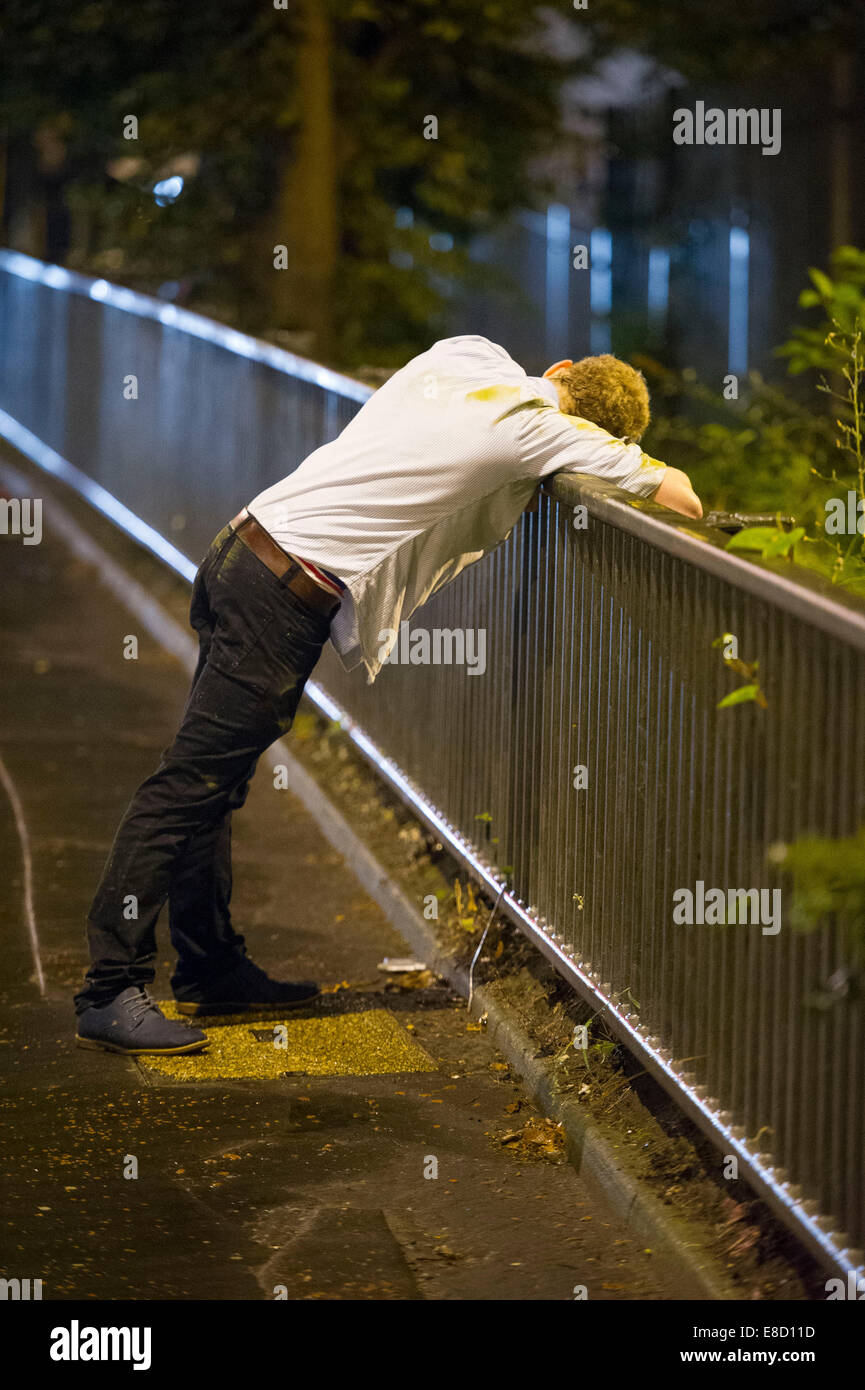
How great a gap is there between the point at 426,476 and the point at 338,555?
345 millimetres

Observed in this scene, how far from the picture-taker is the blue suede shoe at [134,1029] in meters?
5.47

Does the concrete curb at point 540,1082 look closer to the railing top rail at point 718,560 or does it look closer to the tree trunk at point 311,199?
the railing top rail at point 718,560

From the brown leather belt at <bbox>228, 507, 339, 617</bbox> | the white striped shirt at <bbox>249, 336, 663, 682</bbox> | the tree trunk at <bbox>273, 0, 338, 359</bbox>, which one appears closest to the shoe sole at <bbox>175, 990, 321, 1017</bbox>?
the white striped shirt at <bbox>249, 336, 663, 682</bbox>

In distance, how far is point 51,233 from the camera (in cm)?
2823

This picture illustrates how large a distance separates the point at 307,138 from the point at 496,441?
36.7 feet

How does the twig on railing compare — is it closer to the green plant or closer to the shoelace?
the shoelace

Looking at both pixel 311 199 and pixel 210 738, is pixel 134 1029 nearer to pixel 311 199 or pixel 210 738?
pixel 210 738

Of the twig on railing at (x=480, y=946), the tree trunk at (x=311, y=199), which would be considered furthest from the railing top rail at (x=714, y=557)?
the tree trunk at (x=311, y=199)

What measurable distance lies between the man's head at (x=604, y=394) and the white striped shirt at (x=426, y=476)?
54 mm

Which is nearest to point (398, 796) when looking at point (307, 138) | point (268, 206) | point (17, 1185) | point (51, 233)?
point (17, 1185)

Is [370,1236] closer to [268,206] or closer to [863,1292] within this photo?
[863,1292]

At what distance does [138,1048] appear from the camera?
18.0ft

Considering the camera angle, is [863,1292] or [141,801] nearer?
[863,1292]

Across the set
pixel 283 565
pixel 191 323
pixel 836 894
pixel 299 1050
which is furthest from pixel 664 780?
pixel 191 323
